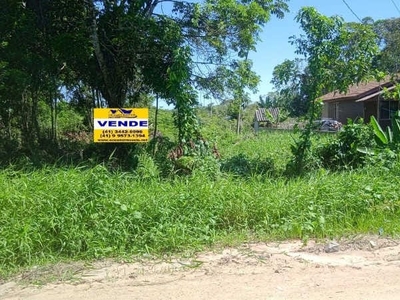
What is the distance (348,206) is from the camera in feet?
22.1

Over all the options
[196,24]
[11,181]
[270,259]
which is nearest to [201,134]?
[196,24]

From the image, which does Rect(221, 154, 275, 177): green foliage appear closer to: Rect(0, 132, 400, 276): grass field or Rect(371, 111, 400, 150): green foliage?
Rect(0, 132, 400, 276): grass field

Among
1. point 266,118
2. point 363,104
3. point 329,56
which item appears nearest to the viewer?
point 329,56

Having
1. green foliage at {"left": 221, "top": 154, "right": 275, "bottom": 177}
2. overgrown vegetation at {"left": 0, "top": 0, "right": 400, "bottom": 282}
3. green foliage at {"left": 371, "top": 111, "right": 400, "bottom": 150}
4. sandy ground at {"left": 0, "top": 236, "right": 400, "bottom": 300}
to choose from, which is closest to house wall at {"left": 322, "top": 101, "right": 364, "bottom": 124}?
overgrown vegetation at {"left": 0, "top": 0, "right": 400, "bottom": 282}

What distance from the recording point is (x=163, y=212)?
5.94 meters

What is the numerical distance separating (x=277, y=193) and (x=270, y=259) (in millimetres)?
1824

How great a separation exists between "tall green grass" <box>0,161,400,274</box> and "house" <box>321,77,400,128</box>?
15476mm

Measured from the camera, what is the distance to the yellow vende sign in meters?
8.23

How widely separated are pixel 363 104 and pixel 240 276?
1078 inches

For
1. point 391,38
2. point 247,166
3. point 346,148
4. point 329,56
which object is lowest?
point 247,166

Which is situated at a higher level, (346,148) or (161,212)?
(346,148)

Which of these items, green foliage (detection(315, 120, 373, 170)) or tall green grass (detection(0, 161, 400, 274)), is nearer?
tall green grass (detection(0, 161, 400, 274))

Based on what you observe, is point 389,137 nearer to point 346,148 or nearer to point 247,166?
Answer: point 346,148

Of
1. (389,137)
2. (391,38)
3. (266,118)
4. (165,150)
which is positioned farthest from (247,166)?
(391,38)
